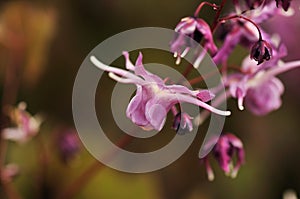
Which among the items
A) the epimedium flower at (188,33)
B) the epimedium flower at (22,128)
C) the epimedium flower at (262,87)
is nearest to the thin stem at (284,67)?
the epimedium flower at (262,87)

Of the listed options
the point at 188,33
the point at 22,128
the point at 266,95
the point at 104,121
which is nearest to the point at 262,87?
the point at 266,95

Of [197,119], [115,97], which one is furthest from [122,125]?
[197,119]

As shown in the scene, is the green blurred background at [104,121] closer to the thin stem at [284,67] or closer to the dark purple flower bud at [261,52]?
the thin stem at [284,67]

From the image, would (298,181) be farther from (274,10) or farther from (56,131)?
(274,10)

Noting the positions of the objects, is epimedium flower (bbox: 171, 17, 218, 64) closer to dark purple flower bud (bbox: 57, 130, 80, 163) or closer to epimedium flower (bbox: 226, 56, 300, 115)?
epimedium flower (bbox: 226, 56, 300, 115)

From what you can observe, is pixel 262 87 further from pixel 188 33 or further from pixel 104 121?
pixel 104 121

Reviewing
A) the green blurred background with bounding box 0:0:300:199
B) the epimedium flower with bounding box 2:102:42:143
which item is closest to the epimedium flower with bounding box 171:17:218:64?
the epimedium flower with bounding box 2:102:42:143

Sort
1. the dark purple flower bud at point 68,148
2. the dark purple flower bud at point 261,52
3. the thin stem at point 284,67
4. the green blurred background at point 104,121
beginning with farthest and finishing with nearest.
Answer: the green blurred background at point 104,121 < the dark purple flower bud at point 68,148 < the thin stem at point 284,67 < the dark purple flower bud at point 261,52
